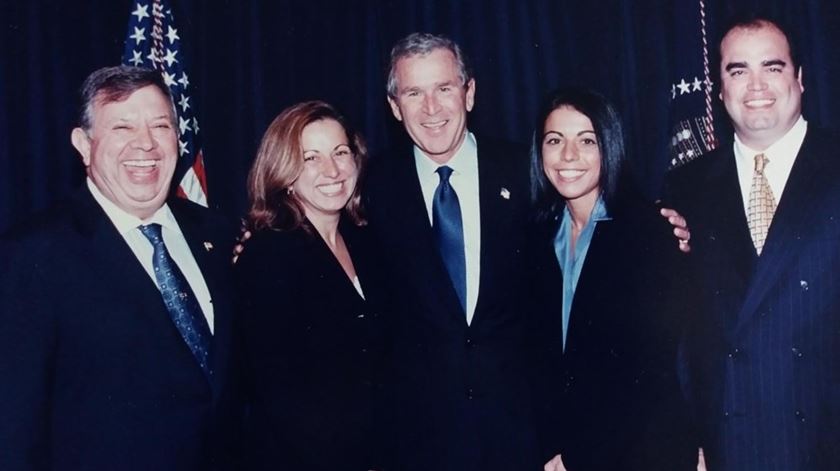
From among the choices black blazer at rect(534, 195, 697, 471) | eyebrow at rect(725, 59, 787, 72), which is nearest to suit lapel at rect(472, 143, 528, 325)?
black blazer at rect(534, 195, 697, 471)

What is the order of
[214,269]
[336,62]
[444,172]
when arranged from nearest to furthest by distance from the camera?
1. [214,269]
2. [444,172]
3. [336,62]

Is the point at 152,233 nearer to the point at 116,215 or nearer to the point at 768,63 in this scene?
the point at 116,215

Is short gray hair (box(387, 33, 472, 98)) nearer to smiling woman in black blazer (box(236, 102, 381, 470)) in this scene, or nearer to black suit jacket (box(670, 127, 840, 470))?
smiling woman in black blazer (box(236, 102, 381, 470))

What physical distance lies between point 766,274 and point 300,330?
142cm

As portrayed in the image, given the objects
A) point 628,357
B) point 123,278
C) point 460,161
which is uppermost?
point 460,161

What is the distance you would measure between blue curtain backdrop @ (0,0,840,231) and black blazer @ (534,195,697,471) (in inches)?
62.3

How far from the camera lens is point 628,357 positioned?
2434mm

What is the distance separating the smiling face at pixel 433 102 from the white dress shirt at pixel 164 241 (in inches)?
37.4

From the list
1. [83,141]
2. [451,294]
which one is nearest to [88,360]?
[83,141]

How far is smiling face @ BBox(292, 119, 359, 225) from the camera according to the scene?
2713 millimetres

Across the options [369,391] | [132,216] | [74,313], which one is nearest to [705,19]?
[369,391]

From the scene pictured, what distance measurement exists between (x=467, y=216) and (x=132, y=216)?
1.14 m

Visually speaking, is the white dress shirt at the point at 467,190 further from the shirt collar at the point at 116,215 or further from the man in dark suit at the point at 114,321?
the shirt collar at the point at 116,215

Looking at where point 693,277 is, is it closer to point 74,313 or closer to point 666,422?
point 666,422
